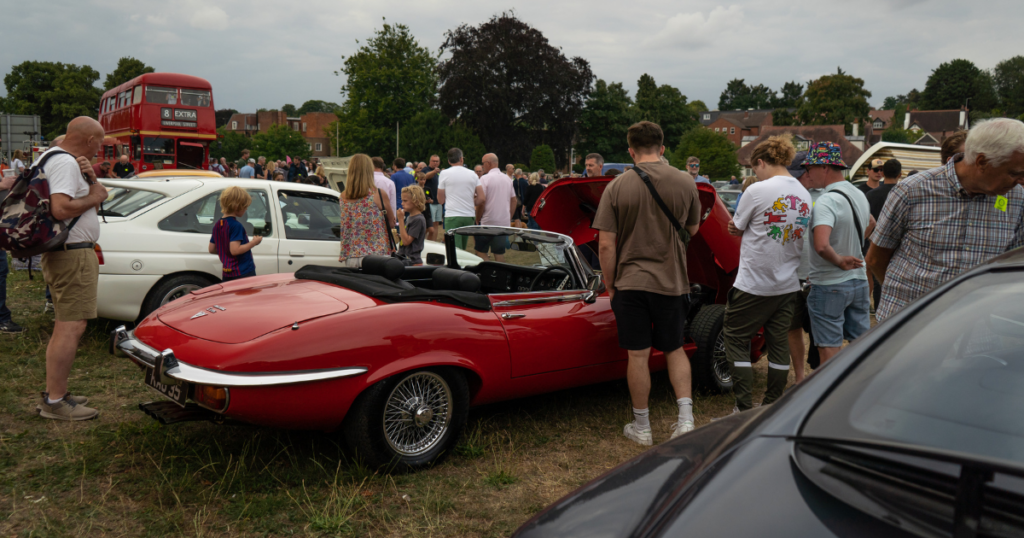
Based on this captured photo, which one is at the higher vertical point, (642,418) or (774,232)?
(774,232)

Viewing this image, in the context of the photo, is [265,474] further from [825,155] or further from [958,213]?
[825,155]

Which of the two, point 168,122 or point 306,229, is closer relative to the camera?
point 306,229

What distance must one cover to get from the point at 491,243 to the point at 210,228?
9.66ft

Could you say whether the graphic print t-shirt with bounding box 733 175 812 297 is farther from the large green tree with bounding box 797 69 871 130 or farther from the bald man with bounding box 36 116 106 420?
the large green tree with bounding box 797 69 871 130

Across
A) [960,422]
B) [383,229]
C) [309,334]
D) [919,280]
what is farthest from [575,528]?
[383,229]

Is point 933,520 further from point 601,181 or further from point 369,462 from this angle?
point 601,181

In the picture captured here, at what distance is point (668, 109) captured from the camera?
83062 millimetres

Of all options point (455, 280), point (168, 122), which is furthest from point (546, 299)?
point (168, 122)

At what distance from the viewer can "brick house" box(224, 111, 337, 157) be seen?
10518cm

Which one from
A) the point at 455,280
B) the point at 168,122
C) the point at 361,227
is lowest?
the point at 455,280

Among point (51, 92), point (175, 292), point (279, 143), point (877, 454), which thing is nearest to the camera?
point (877, 454)

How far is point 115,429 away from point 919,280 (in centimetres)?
460

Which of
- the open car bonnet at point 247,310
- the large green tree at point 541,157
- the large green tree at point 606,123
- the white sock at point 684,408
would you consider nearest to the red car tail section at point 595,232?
the white sock at point 684,408

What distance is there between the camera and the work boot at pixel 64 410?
14.0 ft
